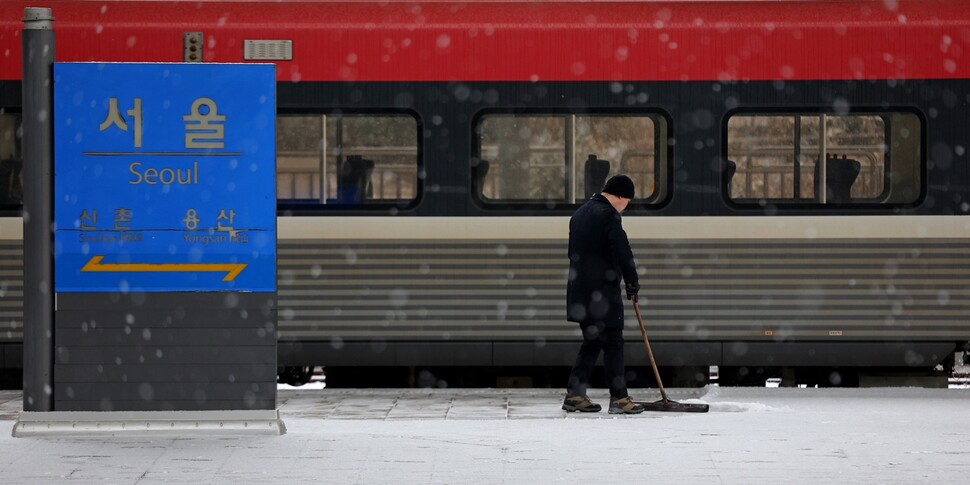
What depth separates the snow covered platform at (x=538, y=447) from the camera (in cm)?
756

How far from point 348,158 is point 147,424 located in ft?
11.6

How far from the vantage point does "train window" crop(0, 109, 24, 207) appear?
38.9ft

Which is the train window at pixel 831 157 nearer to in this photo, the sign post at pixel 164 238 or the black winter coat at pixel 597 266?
the black winter coat at pixel 597 266

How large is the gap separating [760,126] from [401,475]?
5.42 meters

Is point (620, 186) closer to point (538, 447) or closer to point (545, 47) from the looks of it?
point (545, 47)

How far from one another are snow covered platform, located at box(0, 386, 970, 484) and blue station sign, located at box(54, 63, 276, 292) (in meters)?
1.27

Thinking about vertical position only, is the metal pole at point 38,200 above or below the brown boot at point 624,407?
above

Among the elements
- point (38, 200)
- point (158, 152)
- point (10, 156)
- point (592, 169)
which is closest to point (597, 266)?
point (592, 169)

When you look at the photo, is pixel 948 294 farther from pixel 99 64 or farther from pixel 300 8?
pixel 99 64

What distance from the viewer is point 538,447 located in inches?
334

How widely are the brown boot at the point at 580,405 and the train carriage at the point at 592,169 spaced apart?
1.46 meters

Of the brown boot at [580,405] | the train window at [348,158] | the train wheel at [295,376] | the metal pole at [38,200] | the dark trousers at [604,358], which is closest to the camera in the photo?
the metal pole at [38,200]

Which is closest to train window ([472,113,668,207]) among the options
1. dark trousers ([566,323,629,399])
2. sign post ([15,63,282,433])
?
dark trousers ([566,323,629,399])

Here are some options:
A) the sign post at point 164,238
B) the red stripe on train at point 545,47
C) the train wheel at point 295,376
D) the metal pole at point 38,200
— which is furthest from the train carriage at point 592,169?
the metal pole at point 38,200
